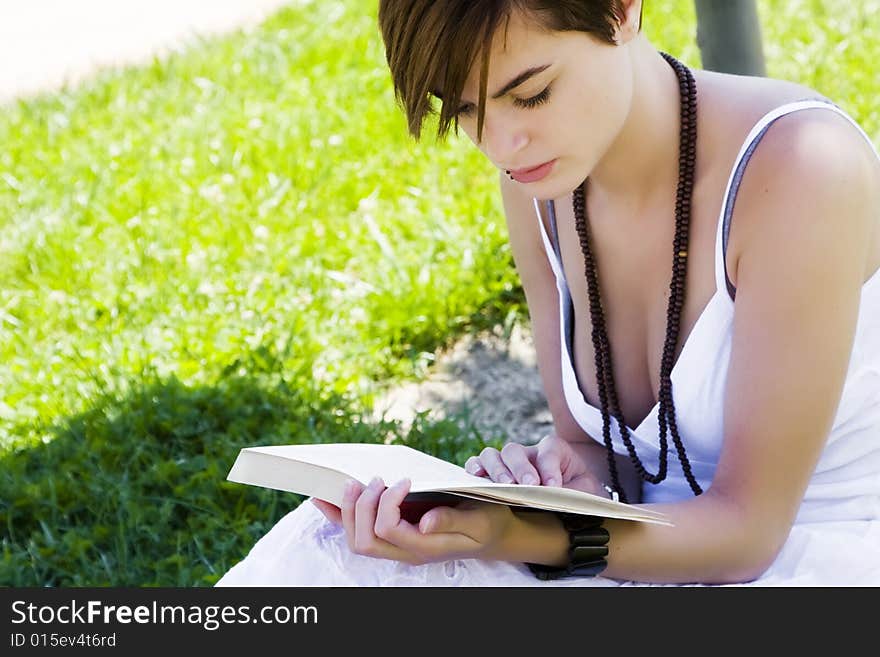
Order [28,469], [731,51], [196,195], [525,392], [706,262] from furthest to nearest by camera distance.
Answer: [196,195] → [525,392] → [28,469] → [731,51] → [706,262]

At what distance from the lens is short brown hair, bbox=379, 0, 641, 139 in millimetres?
1910

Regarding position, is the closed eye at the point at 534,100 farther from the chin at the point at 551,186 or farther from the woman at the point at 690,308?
the chin at the point at 551,186

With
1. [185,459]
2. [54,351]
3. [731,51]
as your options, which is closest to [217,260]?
[54,351]

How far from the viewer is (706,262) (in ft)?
7.13

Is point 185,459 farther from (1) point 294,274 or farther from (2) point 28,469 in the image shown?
(1) point 294,274

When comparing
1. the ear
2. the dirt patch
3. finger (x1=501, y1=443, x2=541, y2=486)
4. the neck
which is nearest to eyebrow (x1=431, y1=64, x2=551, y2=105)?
the ear

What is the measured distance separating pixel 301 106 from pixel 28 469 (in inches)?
84.4

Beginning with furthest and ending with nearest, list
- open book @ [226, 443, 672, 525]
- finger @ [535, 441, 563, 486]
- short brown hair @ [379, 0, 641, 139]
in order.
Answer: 1. finger @ [535, 441, 563, 486]
2. short brown hair @ [379, 0, 641, 139]
3. open book @ [226, 443, 672, 525]

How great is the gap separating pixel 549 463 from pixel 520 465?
2.8 inches

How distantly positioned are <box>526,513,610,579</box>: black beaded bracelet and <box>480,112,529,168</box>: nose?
56 cm

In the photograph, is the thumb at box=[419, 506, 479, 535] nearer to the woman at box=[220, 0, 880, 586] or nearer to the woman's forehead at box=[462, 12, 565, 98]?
the woman at box=[220, 0, 880, 586]

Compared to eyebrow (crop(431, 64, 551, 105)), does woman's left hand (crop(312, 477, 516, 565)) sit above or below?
below

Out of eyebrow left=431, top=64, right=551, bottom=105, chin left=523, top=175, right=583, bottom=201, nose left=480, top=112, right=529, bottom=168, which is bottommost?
chin left=523, top=175, right=583, bottom=201

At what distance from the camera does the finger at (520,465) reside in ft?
6.77
